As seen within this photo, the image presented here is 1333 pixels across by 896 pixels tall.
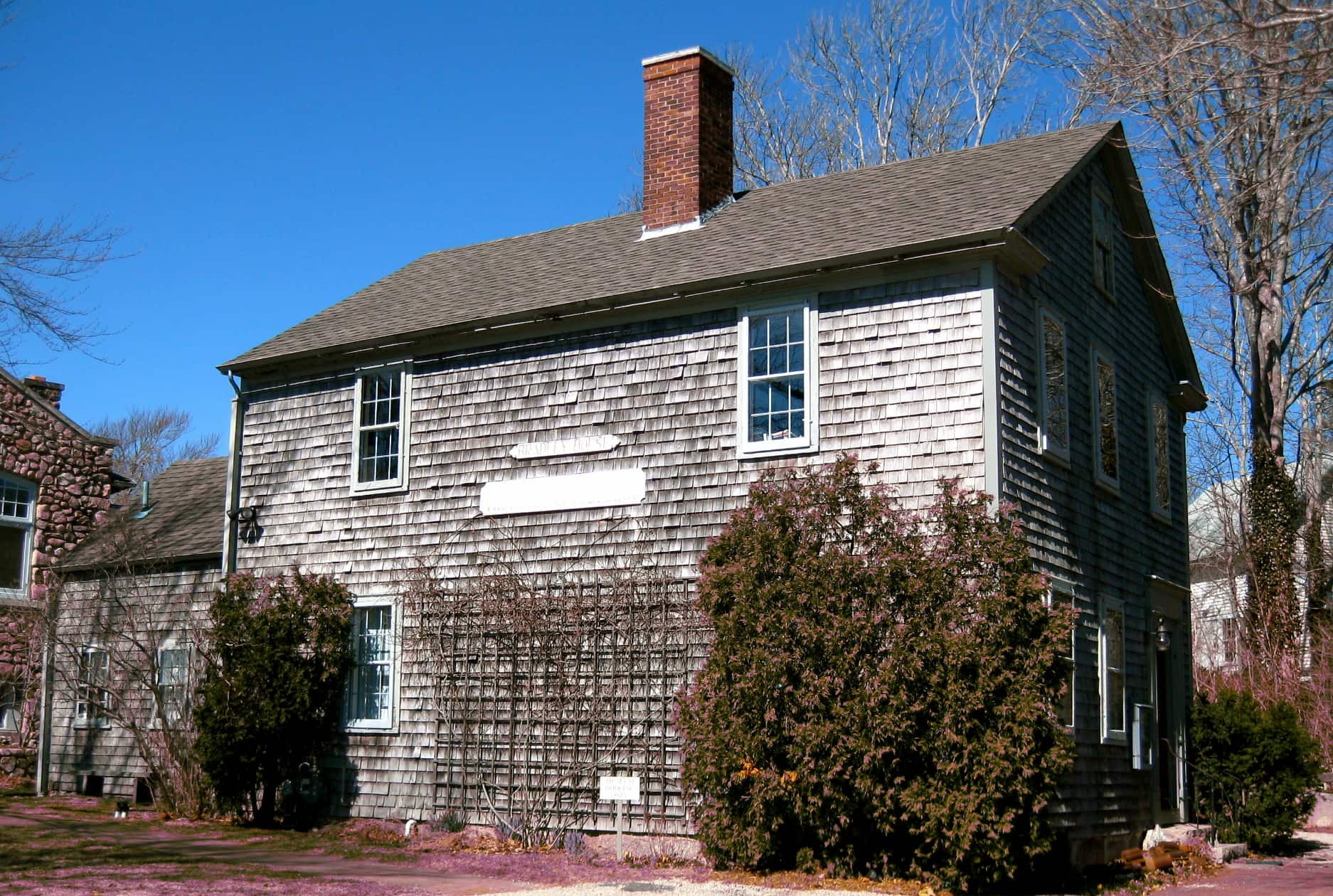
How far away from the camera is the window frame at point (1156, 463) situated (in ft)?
58.6

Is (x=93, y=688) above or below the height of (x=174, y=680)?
below

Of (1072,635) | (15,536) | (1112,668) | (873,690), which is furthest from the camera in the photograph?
(15,536)

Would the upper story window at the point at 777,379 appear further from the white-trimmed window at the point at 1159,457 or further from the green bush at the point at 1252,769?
the green bush at the point at 1252,769

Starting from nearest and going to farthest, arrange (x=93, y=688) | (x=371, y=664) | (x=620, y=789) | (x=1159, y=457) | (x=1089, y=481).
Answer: (x=620, y=789), (x=1089, y=481), (x=371, y=664), (x=1159, y=457), (x=93, y=688)

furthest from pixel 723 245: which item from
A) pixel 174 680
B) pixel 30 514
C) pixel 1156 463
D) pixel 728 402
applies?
pixel 30 514

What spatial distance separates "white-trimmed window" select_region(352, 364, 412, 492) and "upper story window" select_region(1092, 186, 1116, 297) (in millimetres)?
8741

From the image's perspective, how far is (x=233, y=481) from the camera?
59.0ft

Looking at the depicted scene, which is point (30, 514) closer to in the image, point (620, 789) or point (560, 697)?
point (560, 697)

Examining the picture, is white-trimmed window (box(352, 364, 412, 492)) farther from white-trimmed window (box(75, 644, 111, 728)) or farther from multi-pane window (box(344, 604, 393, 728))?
white-trimmed window (box(75, 644, 111, 728))

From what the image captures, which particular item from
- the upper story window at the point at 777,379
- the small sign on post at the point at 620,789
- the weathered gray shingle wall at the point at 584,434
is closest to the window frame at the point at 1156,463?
the weathered gray shingle wall at the point at 584,434

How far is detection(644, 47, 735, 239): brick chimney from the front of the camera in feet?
57.2

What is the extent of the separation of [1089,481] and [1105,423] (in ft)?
3.86

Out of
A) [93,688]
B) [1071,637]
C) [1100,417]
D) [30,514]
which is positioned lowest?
[93,688]

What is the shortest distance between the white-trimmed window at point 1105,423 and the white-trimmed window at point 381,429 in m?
8.41
